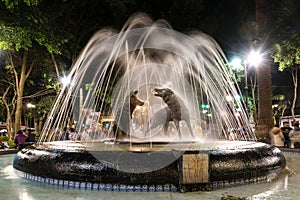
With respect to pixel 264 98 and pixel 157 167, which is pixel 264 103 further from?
pixel 157 167

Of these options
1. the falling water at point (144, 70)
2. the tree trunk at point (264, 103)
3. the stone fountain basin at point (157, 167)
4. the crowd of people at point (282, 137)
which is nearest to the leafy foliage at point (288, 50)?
the tree trunk at point (264, 103)

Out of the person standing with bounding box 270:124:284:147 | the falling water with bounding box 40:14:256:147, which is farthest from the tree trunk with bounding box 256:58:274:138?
the falling water with bounding box 40:14:256:147

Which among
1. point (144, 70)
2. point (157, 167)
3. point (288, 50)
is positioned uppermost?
point (144, 70)

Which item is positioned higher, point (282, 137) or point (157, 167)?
point (282, 137)

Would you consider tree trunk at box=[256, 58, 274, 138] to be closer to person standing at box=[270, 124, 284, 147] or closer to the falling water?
person standing at box=[270, 124, 284, 147]

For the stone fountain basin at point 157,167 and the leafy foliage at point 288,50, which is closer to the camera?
the stone fountain basin at point 157,167

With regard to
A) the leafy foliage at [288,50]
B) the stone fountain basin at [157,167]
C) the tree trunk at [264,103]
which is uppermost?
the leafy foliage at [288,50]

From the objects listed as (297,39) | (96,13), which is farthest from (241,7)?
(96,13)

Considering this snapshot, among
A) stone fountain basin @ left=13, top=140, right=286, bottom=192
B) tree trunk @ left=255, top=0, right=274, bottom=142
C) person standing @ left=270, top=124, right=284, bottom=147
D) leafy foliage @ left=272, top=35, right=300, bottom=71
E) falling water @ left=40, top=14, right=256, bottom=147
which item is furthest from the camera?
falling water @ left=40, top=14, right=256, bottom=147

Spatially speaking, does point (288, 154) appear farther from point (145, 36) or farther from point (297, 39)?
point (145, 36)

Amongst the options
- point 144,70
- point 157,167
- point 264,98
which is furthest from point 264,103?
point 144,70

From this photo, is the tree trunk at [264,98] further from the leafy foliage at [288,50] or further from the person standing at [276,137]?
the leafy foliage at [288,50]

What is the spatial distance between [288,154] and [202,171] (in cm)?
852

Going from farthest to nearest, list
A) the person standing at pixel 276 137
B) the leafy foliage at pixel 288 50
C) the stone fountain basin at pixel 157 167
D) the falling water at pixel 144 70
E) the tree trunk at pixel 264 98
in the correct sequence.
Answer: the falling water at pixel 144 70, the leafy foliage at pixel 288 50, the tree trunk at pixel 264 98, the person standing at pixel 276 137, the stone fountain basin at pixel 157 167
